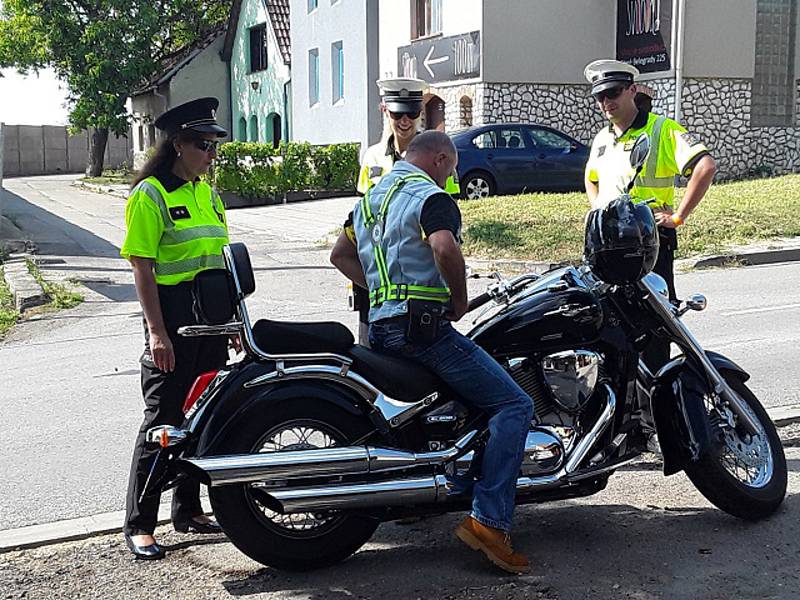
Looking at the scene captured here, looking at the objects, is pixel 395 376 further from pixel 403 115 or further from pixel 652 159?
pixel 652 159

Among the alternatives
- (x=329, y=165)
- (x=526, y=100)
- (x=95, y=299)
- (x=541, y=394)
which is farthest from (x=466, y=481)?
(x=329, y=165)

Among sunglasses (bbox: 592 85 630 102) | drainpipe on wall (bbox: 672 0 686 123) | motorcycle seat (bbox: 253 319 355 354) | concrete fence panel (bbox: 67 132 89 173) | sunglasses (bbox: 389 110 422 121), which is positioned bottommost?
motorcycle seat (bbox: 253 319 355 354)

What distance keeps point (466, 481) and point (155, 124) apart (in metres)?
2.14

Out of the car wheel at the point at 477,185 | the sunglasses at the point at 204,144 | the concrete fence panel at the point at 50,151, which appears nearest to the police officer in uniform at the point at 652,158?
the sunglasses at the point at 204,144

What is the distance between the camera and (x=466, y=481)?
4.31 m

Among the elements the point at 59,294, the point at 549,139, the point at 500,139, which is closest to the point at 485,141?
the point at 500,139

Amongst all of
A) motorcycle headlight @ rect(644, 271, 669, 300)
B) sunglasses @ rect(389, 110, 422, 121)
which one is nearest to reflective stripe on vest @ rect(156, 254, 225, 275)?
sunglasses @ rect(389, 110, 422, 121)

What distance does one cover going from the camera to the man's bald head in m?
4.33

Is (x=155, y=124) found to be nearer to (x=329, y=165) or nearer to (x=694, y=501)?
(x=694, y=501)

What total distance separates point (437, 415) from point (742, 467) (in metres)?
1.45

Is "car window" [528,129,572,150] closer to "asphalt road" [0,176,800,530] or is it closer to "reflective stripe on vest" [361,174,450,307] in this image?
Result: "asphalt road" [0,176,800,530]

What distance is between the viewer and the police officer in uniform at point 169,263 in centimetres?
455

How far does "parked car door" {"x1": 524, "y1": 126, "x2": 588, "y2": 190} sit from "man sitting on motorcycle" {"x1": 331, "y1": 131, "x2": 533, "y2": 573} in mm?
16590

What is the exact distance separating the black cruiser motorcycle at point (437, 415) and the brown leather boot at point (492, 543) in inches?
5.2
